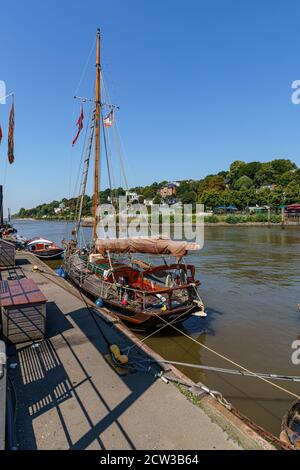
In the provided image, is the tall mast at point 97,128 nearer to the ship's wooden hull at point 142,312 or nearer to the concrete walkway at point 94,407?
the ship's wooden hull at point 142,312

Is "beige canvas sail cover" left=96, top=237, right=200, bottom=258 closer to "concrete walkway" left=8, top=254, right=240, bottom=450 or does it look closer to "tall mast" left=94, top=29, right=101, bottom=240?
"concrete walkway" left=8, top=254, right=240, bottom=450

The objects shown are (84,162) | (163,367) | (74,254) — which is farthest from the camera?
(84,162)

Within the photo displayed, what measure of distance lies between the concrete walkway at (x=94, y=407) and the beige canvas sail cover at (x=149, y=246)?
520cm

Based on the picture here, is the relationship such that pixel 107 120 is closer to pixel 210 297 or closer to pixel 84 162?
pixel 84 162

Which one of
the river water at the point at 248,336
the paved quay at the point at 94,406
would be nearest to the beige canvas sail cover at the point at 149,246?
the river water at the point at 248,336

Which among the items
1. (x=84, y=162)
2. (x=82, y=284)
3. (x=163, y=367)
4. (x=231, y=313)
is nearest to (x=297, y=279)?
(x=231, y=313)

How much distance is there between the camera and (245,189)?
361 feet

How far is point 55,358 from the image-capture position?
7.55 m

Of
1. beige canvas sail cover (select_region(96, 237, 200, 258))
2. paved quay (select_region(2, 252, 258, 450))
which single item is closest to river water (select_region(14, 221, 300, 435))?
paved quay (select_region(2, 252, 258, 450))

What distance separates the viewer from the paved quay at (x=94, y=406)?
480 cm

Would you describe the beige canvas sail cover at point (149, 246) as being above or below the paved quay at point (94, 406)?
above

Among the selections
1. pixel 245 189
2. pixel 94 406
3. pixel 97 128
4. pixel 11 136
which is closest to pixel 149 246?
pixel 11 136

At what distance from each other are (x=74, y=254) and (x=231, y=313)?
37.0 ft

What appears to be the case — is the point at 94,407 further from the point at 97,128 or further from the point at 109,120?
the point at 109,120
